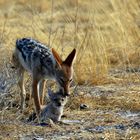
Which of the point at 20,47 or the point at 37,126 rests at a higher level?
the point at 20,47

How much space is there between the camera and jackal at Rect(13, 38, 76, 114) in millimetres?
8391

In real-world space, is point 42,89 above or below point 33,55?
below

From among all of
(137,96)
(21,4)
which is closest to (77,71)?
(137,96)

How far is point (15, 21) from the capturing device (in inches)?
702

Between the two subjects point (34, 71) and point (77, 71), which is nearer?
point (34, 71)

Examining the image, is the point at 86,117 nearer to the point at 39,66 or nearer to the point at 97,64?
the point at 39,66

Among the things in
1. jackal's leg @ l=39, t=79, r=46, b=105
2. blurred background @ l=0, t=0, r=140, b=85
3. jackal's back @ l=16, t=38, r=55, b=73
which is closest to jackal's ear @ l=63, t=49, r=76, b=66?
jackal's back @ l=16, t=38, r=55, b=73

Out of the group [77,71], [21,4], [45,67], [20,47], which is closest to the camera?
[45,67]

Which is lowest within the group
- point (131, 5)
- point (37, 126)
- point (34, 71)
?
point (37, 126)

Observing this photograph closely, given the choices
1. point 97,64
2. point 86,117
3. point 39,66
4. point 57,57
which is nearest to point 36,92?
point 39,66

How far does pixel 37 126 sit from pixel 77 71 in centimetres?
278

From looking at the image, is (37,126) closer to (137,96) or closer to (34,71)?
(34,71)

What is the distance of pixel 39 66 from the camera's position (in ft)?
28.9

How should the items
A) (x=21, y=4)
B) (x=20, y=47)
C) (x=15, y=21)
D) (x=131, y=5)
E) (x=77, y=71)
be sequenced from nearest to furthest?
1. (x=20, y=47)
2. (x=77, y=71)
3. (x=131, y=5)
4. (x=15, y=21)
5. (x=21, y=4)
